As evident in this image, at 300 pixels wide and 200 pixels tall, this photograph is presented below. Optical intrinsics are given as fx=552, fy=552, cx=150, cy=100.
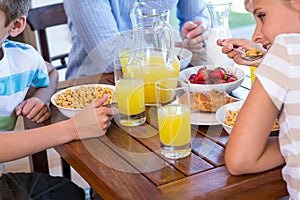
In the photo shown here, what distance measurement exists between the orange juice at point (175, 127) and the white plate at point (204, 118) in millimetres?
129

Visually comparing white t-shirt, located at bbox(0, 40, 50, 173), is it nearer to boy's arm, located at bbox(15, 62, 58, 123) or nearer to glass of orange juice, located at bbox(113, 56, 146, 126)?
boy's arm, located at bbox(15, 62, 58, 123)

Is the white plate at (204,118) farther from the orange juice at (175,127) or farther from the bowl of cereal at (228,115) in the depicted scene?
the orange juice at (175,127)

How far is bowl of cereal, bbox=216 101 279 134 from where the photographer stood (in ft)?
4.41

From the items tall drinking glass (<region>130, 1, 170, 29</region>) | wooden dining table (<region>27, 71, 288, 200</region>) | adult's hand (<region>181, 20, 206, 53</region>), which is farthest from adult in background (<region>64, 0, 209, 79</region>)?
wooden dining table (<region>27, 71, 288, 200</region>)

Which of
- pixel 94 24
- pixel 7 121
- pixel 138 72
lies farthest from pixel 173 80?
pixel 94 24

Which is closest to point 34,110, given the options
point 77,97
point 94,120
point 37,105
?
point 37,105

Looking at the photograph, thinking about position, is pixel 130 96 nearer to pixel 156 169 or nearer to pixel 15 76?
pixel 156 169

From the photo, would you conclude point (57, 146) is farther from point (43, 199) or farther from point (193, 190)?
point (193, 190)

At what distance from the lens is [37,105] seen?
1.59 metres

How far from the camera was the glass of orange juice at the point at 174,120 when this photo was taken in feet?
4.20

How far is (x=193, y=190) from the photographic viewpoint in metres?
1.13

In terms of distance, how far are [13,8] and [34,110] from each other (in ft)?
1.03

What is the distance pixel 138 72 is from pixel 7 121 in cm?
46

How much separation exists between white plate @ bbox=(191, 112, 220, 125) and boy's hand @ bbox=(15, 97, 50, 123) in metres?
0.43
